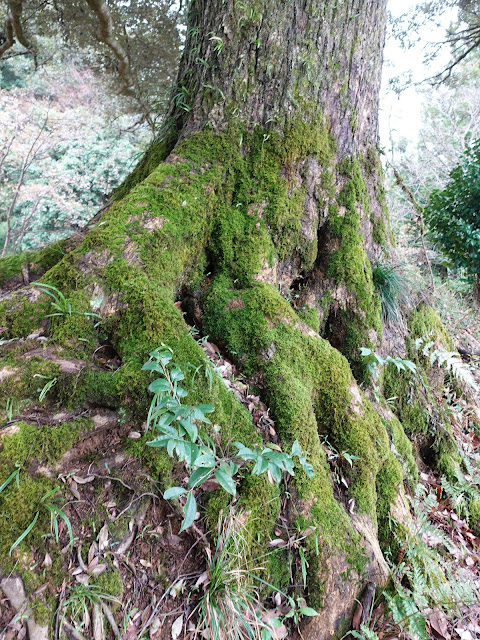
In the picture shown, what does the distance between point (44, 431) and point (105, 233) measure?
1179 mm

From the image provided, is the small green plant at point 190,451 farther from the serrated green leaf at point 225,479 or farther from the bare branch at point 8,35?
the bare branch at point 8,35

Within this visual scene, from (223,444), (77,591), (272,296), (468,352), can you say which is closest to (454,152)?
(468,352)

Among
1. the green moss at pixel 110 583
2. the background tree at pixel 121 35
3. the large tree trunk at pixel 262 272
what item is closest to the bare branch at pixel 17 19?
the background tree at pixel 121 35

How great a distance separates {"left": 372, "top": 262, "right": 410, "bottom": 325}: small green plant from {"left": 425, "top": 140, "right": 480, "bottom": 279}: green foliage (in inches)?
171

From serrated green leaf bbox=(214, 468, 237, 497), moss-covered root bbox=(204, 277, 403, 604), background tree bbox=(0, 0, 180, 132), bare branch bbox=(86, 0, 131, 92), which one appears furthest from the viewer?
background tree bbox=(0, 0, 180, 132)

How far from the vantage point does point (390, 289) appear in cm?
334

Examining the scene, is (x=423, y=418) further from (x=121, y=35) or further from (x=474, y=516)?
(x=121, y=35)

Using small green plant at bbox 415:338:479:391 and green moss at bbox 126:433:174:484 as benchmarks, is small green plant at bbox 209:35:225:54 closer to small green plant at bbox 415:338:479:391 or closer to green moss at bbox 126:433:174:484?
green moss at bbox 126:433:174:484

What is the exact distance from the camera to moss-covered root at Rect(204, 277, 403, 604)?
208 centimetres

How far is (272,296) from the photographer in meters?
2.50

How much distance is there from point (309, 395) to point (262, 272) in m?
0.92

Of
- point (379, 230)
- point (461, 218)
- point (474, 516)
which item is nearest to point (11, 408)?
point (379, 230)

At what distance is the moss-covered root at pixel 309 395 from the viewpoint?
6.81 feet

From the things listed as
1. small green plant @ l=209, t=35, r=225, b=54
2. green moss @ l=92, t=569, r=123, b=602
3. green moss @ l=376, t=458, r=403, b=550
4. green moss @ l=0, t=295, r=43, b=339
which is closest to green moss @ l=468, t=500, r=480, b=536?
green moss @ l=376, t=458, r=403, b=550
